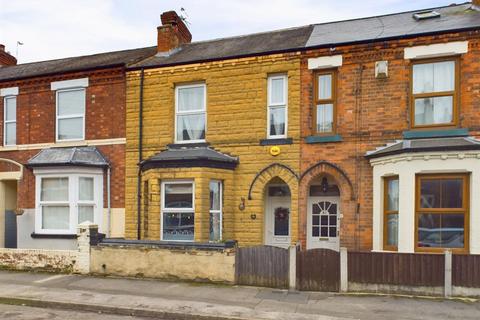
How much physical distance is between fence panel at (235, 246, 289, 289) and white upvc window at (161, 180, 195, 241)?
93.6 inches

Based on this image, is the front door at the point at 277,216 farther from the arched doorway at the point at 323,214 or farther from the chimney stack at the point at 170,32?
the chimney stack at the point at 170,32

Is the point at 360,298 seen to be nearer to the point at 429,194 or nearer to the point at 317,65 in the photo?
the point at 429,194

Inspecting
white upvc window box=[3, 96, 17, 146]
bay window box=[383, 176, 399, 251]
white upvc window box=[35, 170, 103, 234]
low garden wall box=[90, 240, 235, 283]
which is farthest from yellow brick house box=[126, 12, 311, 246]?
white upvc window box=[3, 96, 17, 146]

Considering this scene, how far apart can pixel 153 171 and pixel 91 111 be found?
3268 millimetres

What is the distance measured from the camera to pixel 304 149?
11.0 metres

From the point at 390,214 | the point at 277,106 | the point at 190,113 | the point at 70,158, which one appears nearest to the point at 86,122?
the point at 70,158

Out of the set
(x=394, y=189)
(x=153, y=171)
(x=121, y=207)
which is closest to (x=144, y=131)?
(x=153, y=171)

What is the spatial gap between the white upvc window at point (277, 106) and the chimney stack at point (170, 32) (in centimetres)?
411

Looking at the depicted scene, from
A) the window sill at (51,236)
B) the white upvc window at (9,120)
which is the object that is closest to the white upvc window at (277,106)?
the window sill at (51,236)

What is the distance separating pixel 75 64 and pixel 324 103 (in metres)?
8.69

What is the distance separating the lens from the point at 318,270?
8.83m

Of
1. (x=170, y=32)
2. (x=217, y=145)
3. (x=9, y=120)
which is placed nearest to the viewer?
(x=217, y=145)

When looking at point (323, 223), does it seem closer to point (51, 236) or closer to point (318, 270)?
point (318, 270)

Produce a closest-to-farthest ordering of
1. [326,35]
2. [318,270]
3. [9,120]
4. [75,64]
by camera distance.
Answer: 1. [318,270]
2. [326,35]
3. [9,120]
4. [75,64]
